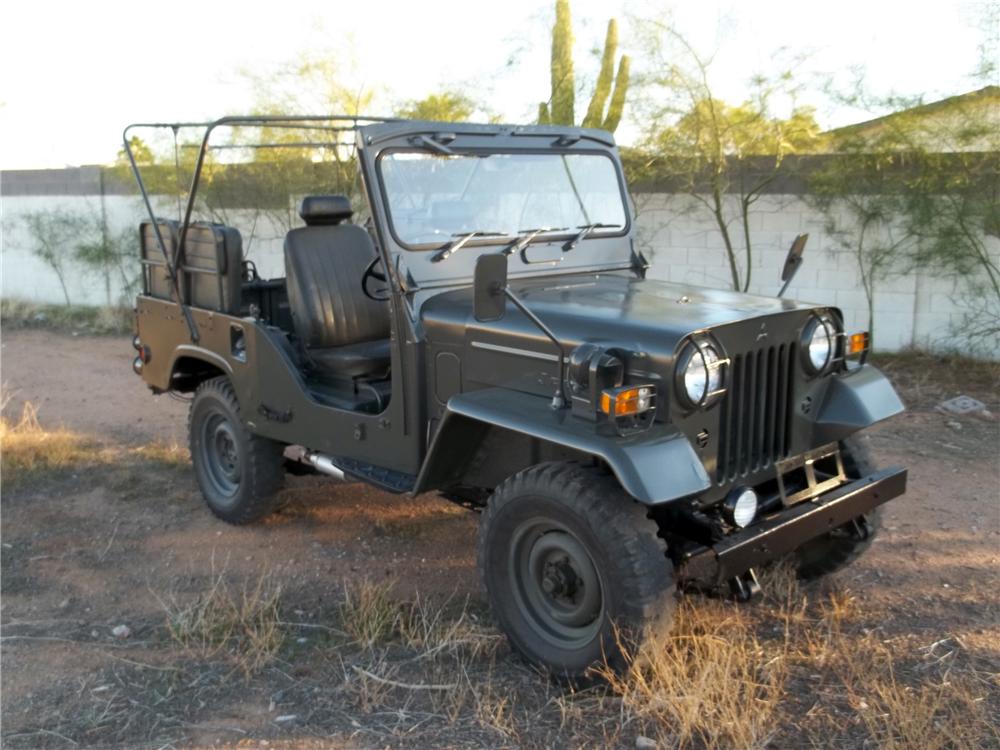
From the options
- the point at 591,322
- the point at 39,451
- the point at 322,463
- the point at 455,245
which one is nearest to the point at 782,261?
the point at 455,245

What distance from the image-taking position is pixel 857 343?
412 cm

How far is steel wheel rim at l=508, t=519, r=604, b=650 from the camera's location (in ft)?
11.3

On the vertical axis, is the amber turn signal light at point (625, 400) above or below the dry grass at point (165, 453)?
above

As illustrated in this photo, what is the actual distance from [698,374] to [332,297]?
7.93 feet

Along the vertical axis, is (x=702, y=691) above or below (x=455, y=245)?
below

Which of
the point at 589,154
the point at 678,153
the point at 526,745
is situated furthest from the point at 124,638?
the point at 678,153

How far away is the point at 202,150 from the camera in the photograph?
4.80 m

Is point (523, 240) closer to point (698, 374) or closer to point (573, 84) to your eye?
point (698, 374)

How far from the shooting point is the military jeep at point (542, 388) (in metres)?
3.31

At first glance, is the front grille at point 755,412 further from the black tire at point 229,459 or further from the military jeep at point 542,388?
the black tire at point 229,459

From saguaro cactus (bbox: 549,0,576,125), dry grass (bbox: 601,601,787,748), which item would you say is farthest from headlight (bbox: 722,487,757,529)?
saguaro cactus (bbox: 549,0,576,125)

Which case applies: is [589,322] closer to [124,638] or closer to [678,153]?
[124,638]

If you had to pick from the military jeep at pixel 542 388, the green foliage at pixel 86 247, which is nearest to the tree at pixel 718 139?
the military jeep at pixel 542 388

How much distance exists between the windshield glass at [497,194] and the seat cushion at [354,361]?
89cm
